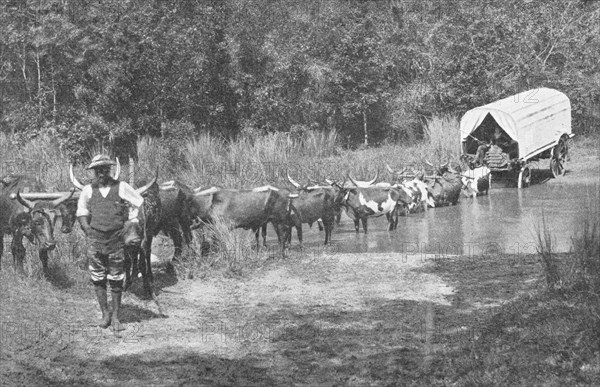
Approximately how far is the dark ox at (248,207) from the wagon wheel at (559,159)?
15344mm

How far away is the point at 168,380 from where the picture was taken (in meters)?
8.31

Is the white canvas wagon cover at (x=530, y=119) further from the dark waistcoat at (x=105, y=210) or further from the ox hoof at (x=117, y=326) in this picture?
the ox hoof at (x=117, y=326)

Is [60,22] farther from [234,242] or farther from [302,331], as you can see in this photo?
[302,331]

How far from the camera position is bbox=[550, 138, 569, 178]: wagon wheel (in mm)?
27984

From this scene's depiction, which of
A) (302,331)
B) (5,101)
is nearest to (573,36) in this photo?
(5,101)

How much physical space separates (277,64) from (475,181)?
28.7 ft

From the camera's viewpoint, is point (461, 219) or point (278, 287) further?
point (461, 219)

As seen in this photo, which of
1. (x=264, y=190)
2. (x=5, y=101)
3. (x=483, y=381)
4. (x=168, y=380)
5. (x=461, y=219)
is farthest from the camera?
(x=5, y=101)

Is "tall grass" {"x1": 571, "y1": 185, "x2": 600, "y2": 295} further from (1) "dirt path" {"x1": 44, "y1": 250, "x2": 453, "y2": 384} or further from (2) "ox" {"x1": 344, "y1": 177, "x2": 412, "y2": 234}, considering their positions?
(2) "ox" {"x1": 344, "y1": 177, "x2": 412, "y2": 234}

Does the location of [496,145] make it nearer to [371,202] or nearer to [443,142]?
[443,142]

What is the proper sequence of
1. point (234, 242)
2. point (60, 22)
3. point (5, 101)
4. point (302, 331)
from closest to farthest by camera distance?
1. point (302, 331)
2. point (234, 242)
3. point (60, 22)
4. point (5, 101)

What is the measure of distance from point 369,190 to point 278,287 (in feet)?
22.2

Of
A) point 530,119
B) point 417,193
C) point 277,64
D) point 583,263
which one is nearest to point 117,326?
point 583,263

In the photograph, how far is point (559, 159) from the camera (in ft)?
92.3
